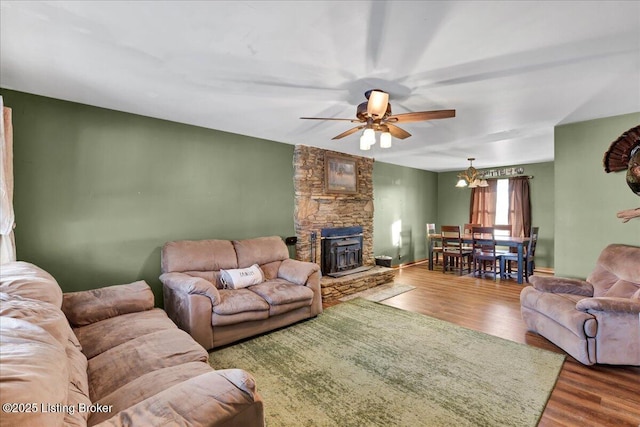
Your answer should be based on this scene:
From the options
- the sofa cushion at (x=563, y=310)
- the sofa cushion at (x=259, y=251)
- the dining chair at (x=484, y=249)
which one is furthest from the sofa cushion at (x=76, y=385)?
the dining chair at (x=484, y=249)

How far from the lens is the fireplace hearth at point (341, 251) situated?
491 cm

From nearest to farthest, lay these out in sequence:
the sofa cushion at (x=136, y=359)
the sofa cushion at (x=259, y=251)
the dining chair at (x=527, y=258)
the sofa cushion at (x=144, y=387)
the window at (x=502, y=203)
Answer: the sofa cushion at (x=144, y=387) → the sofa cushion at (x=136, y=359) → the sofa cushion at (x=259, y=251) → the dining chair at (x=527, y=258) → the window at (x=502, y=203)

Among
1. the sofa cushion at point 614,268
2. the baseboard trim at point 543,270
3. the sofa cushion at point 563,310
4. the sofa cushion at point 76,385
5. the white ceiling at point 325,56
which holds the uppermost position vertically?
the white ceiling at point 325,56

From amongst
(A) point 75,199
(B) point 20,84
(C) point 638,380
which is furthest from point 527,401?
(B) point 20,84

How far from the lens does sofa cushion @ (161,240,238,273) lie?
318 centimetres

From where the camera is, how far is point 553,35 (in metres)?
1.74

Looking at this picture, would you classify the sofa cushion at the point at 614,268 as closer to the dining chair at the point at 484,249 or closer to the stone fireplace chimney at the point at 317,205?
the dining chair at the point at 484,249

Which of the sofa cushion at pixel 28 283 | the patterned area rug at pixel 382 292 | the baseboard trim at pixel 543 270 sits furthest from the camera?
the baseboard trim at pixel 543 270

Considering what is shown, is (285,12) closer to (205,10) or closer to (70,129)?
(205,10)

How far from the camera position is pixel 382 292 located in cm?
478

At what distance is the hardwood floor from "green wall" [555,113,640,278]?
1024mm

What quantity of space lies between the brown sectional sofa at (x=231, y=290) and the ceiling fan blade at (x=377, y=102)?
2.08 m

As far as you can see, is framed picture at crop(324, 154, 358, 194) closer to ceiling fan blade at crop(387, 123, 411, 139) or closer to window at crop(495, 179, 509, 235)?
ceiling fan blade at crop(387, 123, 411, 139)

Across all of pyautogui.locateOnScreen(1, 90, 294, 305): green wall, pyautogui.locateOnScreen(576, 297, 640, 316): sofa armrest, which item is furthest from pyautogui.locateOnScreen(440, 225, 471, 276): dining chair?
pyautogui.locateOnScreen(1, 90, 294, 305): green wall
